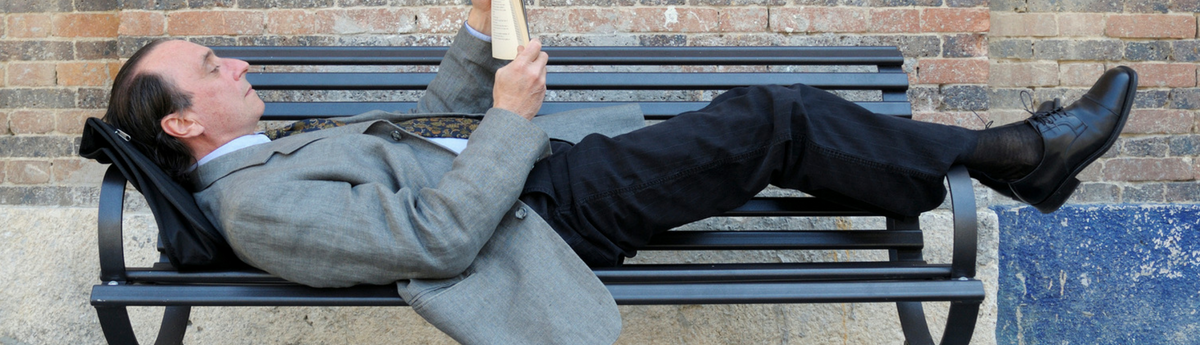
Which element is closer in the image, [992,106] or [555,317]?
[555,317]

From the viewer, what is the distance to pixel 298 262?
1.51m

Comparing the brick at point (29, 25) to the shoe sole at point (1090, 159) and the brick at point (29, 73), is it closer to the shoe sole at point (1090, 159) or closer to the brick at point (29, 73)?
the brick at point (29, 73)

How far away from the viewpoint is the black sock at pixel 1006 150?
1.70 m

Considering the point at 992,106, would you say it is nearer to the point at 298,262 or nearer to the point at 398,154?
the point at 398,154

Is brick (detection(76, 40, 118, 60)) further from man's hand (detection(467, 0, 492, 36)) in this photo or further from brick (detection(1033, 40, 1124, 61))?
brick (detection(1033, 40, 1124, 61))

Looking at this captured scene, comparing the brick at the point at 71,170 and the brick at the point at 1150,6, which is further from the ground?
the brick at the point at 1150,6

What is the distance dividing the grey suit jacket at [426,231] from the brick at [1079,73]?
6.91 feet

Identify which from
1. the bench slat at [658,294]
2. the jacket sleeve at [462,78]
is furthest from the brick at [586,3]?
the bench slat at [658,294]

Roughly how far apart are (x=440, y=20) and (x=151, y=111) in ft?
3.18

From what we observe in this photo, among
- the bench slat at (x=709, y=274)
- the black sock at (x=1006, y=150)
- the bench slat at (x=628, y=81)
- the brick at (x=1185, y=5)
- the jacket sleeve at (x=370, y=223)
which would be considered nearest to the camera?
the jacket sleeve at (x=370, y=223)

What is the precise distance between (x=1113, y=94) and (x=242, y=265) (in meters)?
1.84

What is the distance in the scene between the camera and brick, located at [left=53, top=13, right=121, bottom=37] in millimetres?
2863

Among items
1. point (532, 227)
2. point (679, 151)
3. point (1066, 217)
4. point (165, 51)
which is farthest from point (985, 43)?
point (165, 51)

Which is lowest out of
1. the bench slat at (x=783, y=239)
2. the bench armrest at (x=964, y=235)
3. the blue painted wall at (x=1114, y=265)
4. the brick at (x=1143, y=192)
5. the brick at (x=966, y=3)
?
the blue painted wall at (x=1114, y=265)
